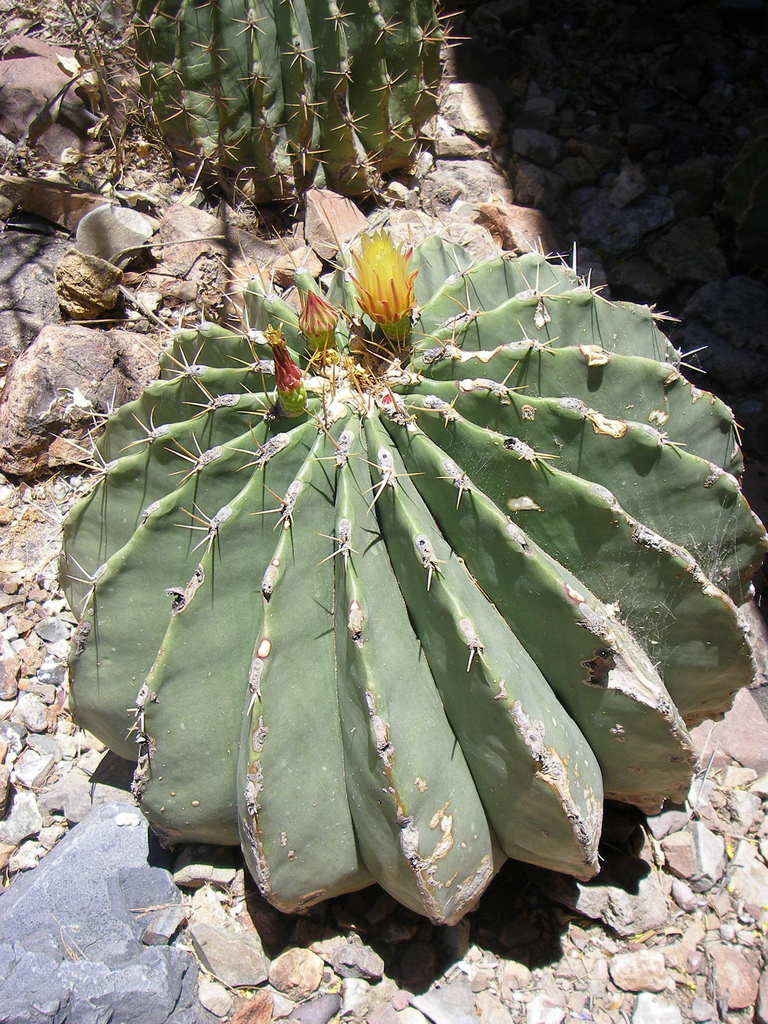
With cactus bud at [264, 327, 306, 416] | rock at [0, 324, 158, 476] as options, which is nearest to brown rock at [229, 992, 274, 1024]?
cactus bud at [264, 327, 306, 416]

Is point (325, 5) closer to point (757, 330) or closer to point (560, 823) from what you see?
point (757, 330)

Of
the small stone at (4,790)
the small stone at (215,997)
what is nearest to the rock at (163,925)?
the small stone at (215,997)

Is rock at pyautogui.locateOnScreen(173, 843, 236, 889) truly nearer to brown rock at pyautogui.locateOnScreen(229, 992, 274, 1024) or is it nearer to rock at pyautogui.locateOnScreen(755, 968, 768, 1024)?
brown rock at pyautogui.locateOnScreen(229, 992, 274, 1024)

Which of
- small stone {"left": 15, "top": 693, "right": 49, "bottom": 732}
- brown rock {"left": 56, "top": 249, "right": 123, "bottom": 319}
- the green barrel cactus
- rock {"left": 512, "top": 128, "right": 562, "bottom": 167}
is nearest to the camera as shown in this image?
small stone {"left": 15, "top": 693, "right": 49, "bottom": 732}

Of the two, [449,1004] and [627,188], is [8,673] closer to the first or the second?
[449,1004]

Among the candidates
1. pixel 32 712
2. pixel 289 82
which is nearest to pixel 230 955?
pixel 32 712

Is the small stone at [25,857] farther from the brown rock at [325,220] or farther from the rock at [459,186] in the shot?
the rock at [459,186]
